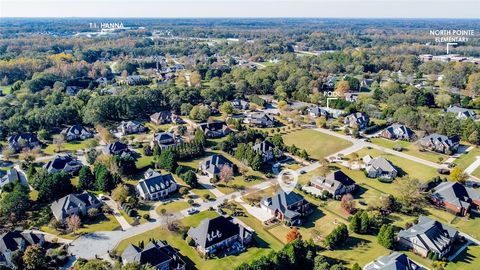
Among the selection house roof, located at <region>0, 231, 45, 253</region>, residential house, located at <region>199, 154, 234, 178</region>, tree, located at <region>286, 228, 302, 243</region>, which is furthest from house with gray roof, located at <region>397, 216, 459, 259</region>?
house roof, located at <region>0, 231, 45, 253</region>

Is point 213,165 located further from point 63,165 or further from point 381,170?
A: point 381,170

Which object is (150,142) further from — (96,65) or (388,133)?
(96,65)

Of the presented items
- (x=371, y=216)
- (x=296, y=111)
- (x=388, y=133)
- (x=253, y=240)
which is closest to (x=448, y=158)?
(x=388, y=133)

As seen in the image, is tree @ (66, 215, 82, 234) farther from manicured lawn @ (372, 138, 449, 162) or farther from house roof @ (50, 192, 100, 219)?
manicured lawn @ (372, 138, 449, 162)

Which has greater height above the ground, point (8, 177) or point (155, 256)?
point (8, 177)

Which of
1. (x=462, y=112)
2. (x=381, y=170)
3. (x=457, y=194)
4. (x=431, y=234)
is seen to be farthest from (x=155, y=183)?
(x=462, y=112)
